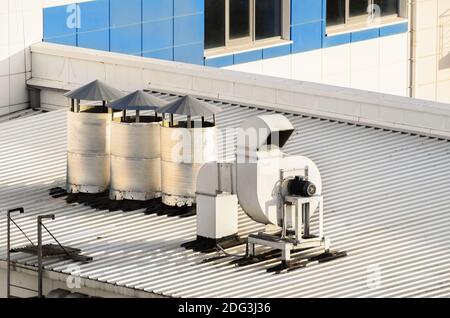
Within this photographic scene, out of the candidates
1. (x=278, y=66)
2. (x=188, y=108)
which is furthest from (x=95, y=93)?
(x=278, y=66)

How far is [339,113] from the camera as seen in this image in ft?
95.7

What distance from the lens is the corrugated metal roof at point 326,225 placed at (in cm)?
2286

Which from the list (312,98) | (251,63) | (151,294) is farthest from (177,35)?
(151,294)

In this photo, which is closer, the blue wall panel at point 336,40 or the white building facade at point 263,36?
the white building facade at point 263,36

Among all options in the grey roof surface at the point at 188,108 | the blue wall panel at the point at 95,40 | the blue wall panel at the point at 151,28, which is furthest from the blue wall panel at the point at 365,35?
the grey roof surface at the point at 188,108

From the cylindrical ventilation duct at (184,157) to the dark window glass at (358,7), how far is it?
18733 millimetres

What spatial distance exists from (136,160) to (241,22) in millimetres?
15380

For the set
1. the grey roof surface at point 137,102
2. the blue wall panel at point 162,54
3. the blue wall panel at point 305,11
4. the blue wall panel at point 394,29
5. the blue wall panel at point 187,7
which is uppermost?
the grey roof surface at point 137,102

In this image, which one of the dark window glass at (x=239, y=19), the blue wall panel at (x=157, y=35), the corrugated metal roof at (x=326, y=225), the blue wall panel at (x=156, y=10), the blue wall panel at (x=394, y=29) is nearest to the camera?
the corrugated metal roof at (x=326, y=225)

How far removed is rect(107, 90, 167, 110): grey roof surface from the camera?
2690 centimetres

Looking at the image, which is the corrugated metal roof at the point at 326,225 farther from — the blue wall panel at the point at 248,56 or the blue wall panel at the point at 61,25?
the blue wall panel at the point at 248,56

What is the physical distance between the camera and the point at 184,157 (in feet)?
85.4
